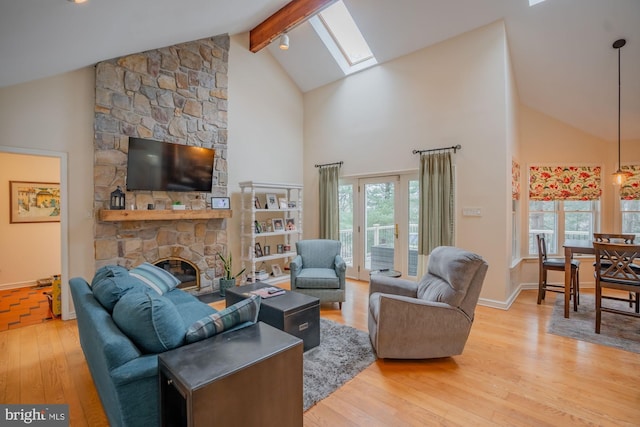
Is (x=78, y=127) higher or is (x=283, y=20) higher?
(x=283, y=20)

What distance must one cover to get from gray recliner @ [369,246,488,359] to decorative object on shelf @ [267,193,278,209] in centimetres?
329

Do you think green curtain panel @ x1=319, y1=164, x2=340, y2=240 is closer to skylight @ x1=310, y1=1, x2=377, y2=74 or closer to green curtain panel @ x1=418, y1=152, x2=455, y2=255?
green curtain panel @ x1=418, y1=152, x2=455, y2=255

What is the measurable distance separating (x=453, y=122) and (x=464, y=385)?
3.52 meters

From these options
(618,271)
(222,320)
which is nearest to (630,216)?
(618,271)

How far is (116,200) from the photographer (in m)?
3.91

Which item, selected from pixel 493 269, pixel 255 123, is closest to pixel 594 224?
pixel 493 269

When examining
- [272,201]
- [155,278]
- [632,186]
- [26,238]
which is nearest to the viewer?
[155,278]

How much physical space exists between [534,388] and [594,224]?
14.1ft

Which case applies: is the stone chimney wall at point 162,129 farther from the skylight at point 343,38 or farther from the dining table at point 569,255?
the dining table at point 569,255

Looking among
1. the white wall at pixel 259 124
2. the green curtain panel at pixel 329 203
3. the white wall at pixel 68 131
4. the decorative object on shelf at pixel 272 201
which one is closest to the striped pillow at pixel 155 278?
the white wall at pixel 68 131

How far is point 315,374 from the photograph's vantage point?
8.11 ft

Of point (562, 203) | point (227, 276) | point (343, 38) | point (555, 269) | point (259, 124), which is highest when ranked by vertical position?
point (343, 38)

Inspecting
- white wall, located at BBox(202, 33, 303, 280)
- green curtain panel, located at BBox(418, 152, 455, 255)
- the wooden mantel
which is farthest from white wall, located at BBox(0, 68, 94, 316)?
green curtain panel, located at BBox(418, 152, 455, 255)

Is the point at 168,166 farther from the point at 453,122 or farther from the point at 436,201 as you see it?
the point at 453,122
